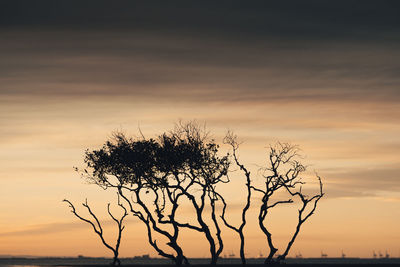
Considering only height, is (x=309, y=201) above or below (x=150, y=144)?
below

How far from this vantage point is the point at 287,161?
235 ft

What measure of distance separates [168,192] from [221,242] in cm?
701

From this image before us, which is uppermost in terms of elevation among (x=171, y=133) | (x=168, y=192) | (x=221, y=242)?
(x=171, y=133)

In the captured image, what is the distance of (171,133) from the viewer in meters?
70.2

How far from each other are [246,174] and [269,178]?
7.85ft

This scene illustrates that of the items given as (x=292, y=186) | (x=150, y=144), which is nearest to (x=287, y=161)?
(x=292, y=186)

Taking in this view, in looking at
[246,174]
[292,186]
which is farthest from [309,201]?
[246,174]

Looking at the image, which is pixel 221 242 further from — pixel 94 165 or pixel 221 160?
pixel 94 165

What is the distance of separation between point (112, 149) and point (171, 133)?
6.29 metres

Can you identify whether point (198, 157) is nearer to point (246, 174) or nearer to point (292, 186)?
point (246, 174)

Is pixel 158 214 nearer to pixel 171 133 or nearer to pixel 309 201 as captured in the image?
pixel 171 133

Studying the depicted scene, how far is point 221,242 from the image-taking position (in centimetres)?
7069

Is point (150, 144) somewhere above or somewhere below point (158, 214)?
above

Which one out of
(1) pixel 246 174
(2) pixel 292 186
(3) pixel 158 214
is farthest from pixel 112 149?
(2) pixel 292 186
